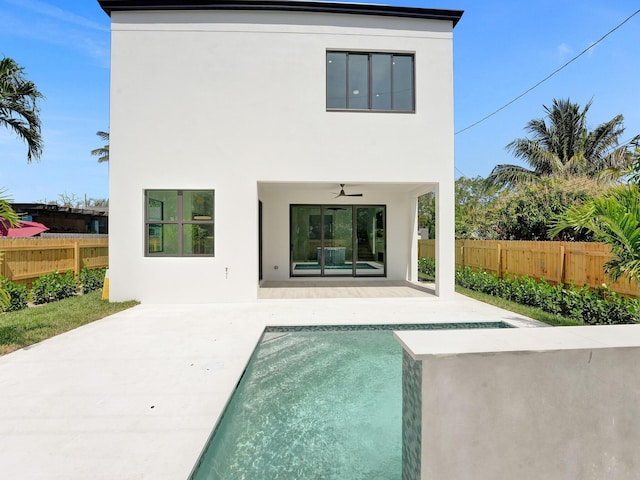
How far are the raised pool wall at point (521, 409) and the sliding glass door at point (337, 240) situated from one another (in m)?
10.0

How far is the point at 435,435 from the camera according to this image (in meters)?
1.86

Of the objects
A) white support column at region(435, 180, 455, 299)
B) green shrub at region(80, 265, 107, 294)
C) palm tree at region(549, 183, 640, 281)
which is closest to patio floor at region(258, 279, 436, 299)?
white support column at region(435, 180, 455, 299)

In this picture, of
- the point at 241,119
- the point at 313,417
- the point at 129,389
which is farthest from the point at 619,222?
the point at 241,119

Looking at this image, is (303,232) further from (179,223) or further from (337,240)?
(179,223)

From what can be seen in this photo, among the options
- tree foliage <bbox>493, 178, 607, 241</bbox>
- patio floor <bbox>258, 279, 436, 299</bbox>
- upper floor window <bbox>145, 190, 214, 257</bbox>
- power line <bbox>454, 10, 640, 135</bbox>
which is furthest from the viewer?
tree foliage <bbox>493, 178, 607, 241</bbox>

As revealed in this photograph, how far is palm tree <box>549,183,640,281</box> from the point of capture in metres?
4.51

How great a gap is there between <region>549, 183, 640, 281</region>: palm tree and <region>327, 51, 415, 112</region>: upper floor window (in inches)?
199

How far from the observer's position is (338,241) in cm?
1212

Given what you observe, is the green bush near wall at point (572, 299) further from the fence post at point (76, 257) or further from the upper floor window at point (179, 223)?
the fence post at point (76, 257)

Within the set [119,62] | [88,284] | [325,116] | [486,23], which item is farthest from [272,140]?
[486,23]

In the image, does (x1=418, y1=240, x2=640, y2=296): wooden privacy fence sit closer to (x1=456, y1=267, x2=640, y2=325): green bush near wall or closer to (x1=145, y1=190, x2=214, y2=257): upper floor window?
(x1=456, y1=267, x2=640, y2=325): green bush near wall

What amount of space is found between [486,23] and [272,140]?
9.18m

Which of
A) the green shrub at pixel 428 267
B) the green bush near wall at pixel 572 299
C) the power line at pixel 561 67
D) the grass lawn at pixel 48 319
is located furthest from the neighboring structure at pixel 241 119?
the green shrub at pixel 428 267

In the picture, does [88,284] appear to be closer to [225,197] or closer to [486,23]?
[225,197]
